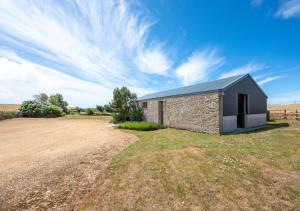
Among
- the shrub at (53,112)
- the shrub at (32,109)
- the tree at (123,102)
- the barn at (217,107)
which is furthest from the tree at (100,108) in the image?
the barn at (217,107)

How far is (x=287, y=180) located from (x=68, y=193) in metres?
6.47

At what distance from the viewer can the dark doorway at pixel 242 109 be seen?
14.3 metres

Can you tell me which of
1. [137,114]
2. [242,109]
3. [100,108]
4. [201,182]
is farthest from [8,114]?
[242,109]

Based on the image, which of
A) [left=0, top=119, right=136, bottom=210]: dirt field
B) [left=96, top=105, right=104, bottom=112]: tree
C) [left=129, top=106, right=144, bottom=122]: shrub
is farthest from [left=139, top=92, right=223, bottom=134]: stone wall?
[left=96, top=105, right=104, bottom=112]: tree

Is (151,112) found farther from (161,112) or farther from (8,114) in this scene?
(8,114)

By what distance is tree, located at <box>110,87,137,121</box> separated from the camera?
21766mm

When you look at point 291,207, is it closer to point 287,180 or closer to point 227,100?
point 287,180

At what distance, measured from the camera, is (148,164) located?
5.74 meters

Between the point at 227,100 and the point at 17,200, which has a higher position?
the point at 227,100

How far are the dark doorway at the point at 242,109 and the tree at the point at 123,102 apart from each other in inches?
539

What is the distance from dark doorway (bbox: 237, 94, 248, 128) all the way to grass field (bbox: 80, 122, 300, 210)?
767 cm

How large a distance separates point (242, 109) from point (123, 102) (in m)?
15.1

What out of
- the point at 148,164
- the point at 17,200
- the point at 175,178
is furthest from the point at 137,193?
the point at 17,200

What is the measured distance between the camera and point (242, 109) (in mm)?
14445
